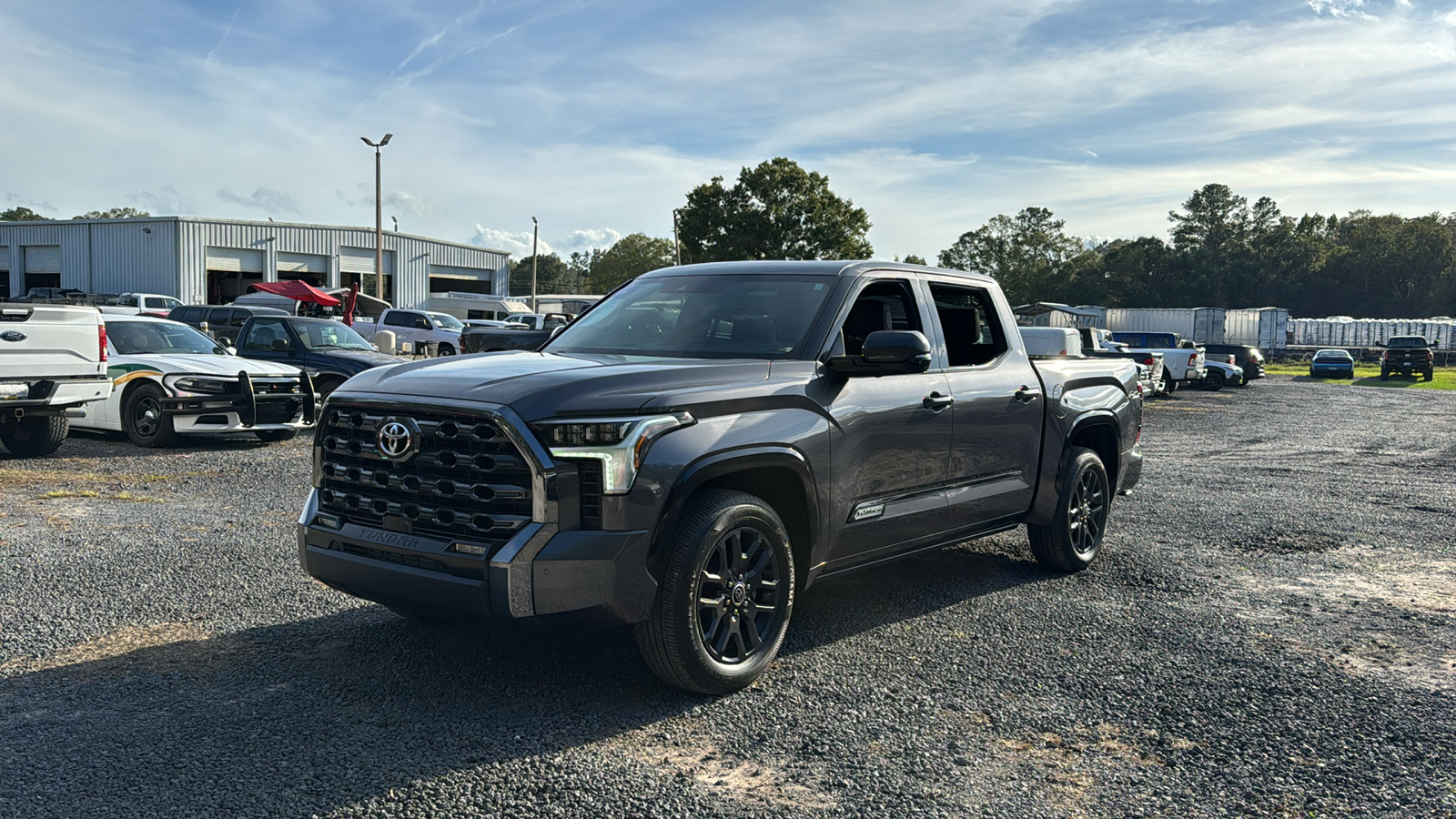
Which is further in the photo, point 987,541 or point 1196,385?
point 1196,385

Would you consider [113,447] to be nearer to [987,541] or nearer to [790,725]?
[987,541]

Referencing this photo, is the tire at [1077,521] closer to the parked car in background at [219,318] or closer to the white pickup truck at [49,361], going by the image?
the white pickup truck at [49,361]

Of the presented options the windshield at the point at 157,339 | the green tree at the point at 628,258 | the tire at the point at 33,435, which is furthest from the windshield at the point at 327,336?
the green tree at the point at 628,258

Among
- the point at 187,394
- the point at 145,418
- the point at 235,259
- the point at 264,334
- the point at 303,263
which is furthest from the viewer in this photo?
the point at 303,263

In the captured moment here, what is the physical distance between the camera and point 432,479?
4031mm

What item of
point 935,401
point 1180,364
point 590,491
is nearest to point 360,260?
point 1180,364

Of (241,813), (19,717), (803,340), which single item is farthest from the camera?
(803,340)

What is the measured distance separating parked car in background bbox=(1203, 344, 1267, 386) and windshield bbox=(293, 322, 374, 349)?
2746 centimetres

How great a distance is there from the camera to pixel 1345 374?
42.1 metres

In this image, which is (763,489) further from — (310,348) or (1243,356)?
(1243,356)

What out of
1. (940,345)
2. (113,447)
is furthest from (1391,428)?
(113,447)

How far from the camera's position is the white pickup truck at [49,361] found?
391 inches

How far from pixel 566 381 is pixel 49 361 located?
8477 millimetres

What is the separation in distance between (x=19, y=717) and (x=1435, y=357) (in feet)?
211
